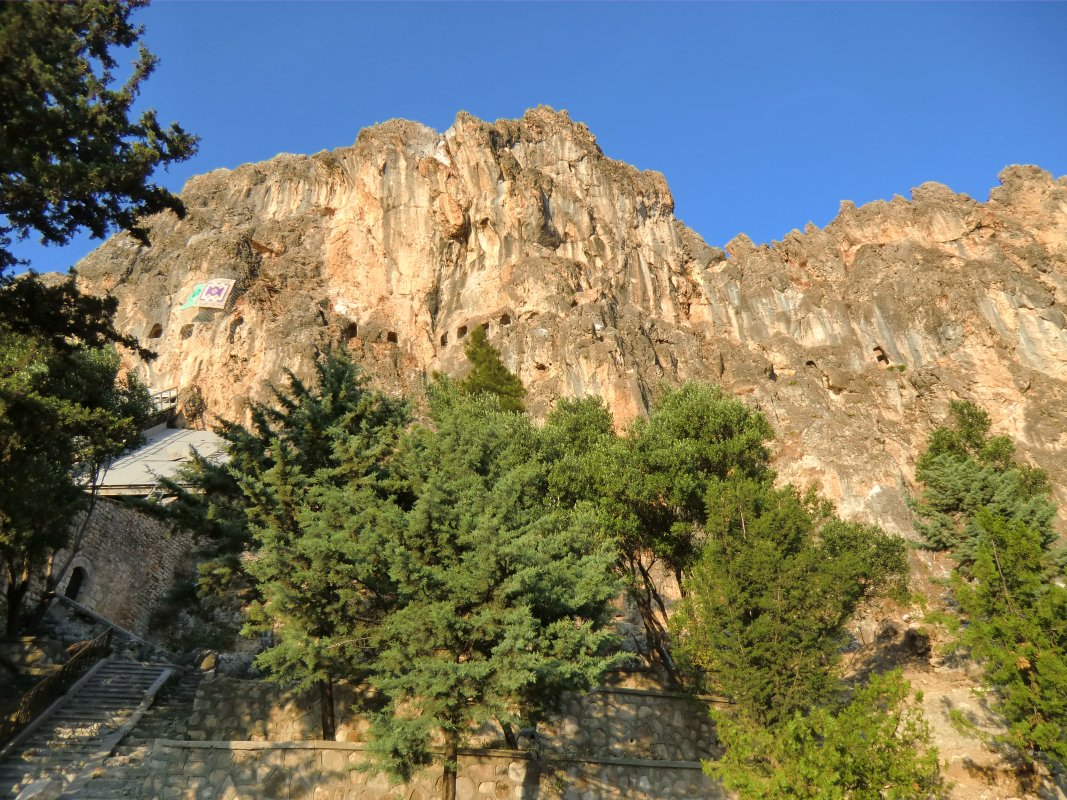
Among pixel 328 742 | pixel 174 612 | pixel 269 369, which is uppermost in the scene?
pixel 269 369

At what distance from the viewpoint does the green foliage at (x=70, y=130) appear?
30.9 ft

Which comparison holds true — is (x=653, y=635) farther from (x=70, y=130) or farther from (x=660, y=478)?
(x=70, y=130)

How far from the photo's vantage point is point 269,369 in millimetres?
43625

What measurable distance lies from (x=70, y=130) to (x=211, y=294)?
134 ft

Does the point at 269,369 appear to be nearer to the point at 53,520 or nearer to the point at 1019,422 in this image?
the point at 53,520

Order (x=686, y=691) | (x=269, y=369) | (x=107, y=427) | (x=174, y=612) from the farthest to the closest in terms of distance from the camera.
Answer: (x=269, y=369), (x=174, y=612), (x=107, y=427), (x=686, y=691)

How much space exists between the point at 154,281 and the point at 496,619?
2046 inches

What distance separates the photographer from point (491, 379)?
129 ft

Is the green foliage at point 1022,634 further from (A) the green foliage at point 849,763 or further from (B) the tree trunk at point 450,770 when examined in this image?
(B) the tree trunk at point 450,770

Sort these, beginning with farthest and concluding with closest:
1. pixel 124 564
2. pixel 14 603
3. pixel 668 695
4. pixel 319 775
→ pixel 124 564, pixel 14 603, pixel 668 695, pixel 319 775

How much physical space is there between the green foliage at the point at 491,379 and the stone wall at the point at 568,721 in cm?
2224

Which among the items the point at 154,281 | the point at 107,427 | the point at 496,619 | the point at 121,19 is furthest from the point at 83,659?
the point at 154,281

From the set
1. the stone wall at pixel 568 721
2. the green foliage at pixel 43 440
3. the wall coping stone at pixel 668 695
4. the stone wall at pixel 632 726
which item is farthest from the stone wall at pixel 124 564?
the wall coping stone at pixel 668 695

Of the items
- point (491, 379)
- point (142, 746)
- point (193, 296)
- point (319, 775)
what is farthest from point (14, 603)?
point (193, 296)
